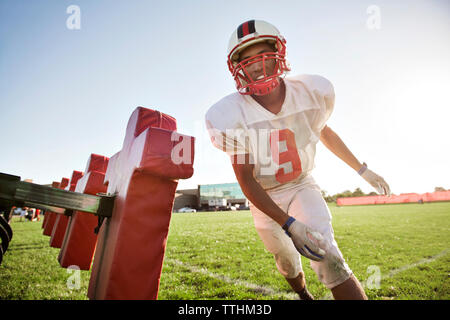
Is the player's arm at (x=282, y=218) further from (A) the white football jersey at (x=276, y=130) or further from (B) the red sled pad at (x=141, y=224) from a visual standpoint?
(B) the red sled pad at (x=141, y=224)

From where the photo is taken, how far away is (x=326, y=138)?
2.40 m

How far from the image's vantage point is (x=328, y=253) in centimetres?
149

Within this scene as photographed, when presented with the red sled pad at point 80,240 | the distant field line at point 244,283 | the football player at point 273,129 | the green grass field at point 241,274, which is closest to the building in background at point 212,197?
the green grass field at point 241,274

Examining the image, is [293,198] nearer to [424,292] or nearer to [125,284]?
[125,284]

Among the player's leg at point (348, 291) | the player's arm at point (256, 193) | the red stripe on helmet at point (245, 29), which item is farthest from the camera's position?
the red stripe on helmet at point (245, 29)

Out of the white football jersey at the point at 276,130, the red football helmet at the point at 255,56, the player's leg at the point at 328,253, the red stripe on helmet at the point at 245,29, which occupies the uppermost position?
the red stripe on helmet at the point at 245,29

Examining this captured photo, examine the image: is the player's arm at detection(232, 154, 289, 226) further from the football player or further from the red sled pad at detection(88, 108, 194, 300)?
the red sled pad at detection(88, 108, 194, 300)

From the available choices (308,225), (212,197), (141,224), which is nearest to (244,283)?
(308,225)

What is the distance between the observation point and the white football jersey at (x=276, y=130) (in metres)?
1.89

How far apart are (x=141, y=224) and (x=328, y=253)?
115cm

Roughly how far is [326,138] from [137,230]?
2003 mm

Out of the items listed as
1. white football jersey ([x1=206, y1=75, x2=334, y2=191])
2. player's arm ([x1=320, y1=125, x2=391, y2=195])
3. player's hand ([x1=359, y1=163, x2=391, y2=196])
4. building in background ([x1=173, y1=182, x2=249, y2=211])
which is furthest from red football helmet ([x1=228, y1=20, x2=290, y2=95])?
building in background ([x1=173, y1=182, x2=249, y2=211])

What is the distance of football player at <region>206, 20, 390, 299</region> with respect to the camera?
183 cm
